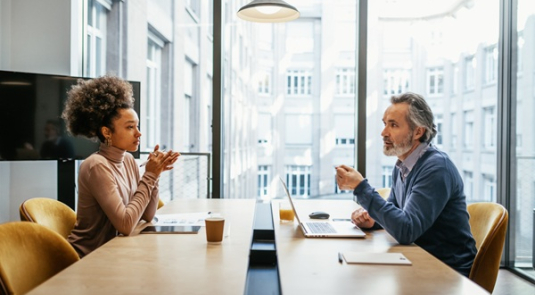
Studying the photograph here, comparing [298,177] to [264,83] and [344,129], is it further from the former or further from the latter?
[264,83]

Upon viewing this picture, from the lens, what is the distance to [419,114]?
1.89 m

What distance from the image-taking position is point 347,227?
1886 mm

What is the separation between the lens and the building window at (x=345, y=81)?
3.80 metres

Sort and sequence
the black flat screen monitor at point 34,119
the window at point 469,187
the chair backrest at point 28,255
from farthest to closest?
the window at point 469,187 → the black flat screen monitor at point 34,119 → the chair backrest at point 28,255

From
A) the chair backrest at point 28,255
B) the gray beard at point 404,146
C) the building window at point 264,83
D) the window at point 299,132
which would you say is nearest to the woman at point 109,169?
the chair backrest at point 28,255

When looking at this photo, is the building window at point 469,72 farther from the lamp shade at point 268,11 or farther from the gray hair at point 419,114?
the gray hair at point 419,114

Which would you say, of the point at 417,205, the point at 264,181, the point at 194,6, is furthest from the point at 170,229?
the point at 194,6

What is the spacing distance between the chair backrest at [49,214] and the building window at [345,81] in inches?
98.1

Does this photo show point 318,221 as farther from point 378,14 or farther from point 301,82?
point 378,14

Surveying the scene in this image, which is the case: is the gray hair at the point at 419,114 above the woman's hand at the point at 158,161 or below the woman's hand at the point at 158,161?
above

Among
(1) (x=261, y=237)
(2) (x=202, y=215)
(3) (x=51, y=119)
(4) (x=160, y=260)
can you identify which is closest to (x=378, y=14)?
(1) (x=261, y=237)

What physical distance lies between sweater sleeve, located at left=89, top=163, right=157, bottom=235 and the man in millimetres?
833

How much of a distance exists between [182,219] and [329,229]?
0.70 m

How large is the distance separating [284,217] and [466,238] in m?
0.80
